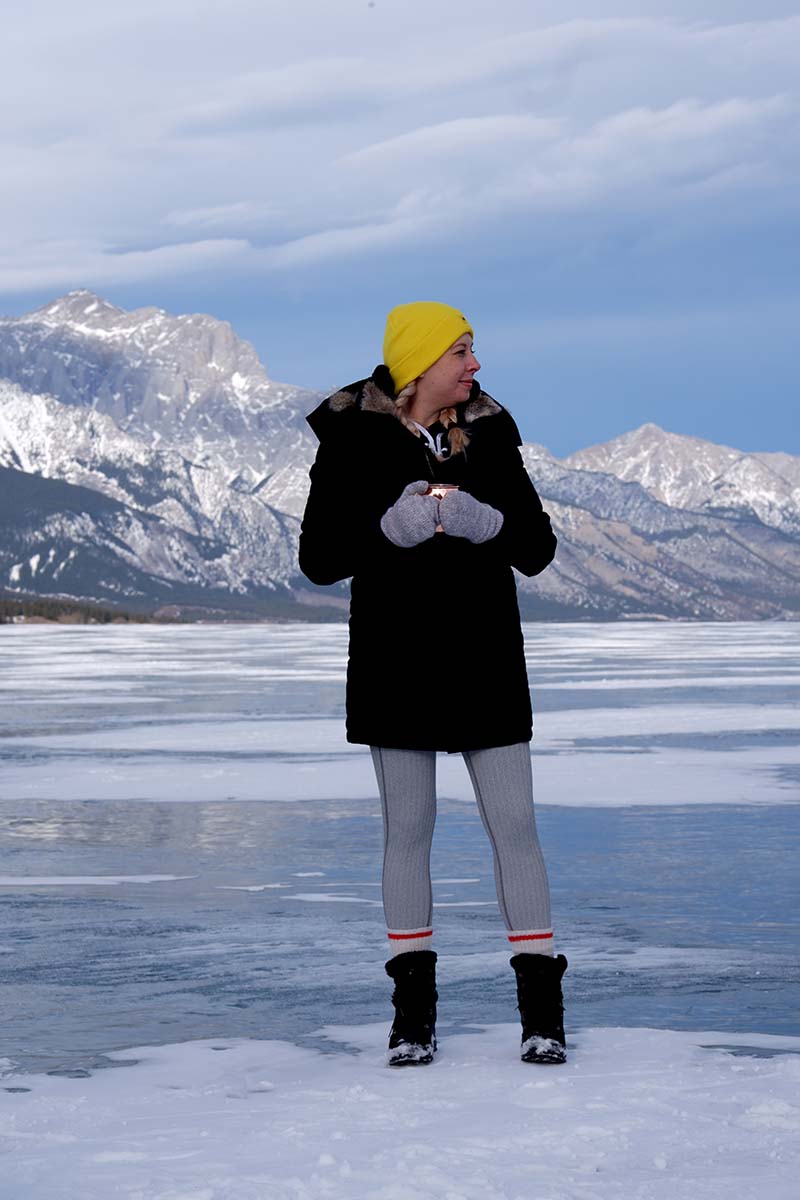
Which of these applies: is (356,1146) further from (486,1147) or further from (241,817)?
(241,817)

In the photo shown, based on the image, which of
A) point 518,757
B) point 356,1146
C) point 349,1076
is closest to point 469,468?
point 518,757

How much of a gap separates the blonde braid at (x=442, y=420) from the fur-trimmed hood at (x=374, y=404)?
0.07 feet

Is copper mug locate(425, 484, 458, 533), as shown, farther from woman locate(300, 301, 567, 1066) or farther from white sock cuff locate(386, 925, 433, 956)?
white sock cuff locate(386, 925, 433, 956)

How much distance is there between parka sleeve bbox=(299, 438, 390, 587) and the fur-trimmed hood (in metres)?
0.11

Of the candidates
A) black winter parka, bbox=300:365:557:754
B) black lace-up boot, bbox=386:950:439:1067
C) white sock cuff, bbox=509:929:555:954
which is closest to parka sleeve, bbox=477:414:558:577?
black winter parka, bbox=300:365:557:754

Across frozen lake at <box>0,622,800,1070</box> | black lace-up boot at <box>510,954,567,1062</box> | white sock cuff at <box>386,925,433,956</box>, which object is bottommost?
frozen lake at <box>0,622,800,1070</box>

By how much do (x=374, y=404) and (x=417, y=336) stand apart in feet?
0.96

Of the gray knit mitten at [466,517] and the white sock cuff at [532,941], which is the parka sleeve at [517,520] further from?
the white sock cuff at [532,941]

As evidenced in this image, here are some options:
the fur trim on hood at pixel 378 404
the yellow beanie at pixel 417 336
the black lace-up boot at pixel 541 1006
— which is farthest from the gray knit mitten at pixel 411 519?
the black lace-up boot at pixel 541 1006

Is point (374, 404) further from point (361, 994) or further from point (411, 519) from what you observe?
point (361, 994)

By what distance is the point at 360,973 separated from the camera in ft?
23.7

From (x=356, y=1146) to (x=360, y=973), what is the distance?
281 centimetres

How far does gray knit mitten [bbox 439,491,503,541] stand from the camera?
576 cm

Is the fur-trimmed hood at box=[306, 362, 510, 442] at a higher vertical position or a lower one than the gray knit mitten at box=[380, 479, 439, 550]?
higher
